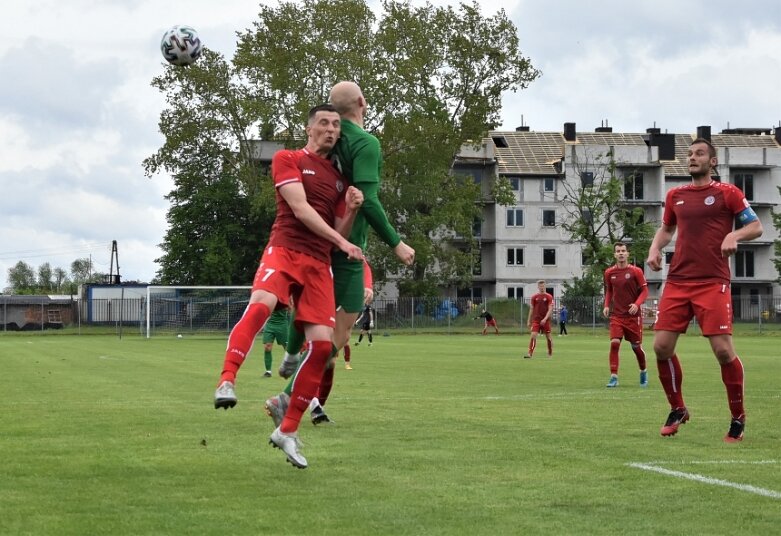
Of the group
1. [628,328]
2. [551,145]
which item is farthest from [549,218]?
[628,328]

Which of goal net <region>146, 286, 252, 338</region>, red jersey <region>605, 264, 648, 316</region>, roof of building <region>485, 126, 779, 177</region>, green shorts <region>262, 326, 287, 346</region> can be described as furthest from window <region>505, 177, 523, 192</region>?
red jersey <region>605, 264, 648, 316</region>

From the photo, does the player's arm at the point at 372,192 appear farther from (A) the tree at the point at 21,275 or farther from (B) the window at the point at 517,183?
(A) the tree at the point at 21,275

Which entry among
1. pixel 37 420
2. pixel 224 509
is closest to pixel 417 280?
pixel 37 420

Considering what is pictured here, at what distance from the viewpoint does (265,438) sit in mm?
9227

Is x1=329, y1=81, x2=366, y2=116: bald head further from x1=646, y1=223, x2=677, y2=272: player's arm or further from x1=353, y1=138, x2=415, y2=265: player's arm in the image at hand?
x1=646, y1=223, x2=677, y2=272: player's arm

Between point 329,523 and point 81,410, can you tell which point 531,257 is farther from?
point 329,523

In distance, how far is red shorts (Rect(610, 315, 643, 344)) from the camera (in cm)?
1859

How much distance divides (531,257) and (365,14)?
31.3 metres

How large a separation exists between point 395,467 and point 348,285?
1.56 m

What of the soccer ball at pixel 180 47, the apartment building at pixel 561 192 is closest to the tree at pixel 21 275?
the apartment building at pixel 561 192

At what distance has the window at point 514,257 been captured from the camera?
88.4 meters

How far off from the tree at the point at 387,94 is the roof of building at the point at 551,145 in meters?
18.7

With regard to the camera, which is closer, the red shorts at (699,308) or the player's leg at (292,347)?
the player's leg at (292,347)

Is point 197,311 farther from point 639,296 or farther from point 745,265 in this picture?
point 745,265
